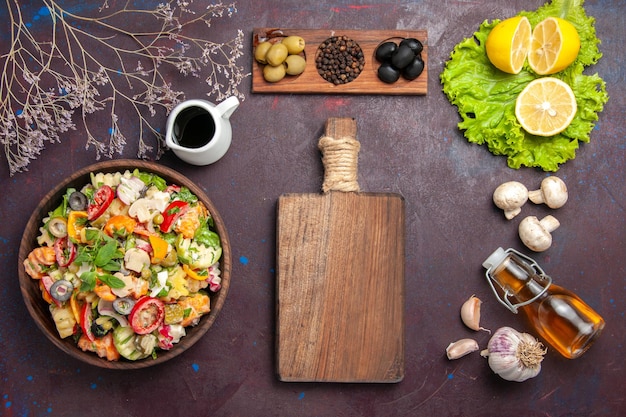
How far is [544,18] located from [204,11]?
1.48 metres

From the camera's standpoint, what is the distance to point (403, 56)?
2498 mm

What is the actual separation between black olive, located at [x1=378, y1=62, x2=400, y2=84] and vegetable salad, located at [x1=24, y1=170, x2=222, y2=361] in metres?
0.95

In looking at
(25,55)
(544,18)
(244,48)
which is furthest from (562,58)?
(25,55)

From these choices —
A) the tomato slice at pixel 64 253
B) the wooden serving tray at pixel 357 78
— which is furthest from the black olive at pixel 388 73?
the tomato slice at pixel 64 253

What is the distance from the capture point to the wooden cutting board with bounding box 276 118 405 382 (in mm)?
2539

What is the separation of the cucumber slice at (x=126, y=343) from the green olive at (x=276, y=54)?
3.98ft

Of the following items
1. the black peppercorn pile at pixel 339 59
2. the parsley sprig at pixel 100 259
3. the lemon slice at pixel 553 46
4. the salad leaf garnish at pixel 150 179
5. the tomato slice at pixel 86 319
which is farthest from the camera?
the black peppercorn pile at pixel 339 59

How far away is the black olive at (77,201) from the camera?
228 centimetres

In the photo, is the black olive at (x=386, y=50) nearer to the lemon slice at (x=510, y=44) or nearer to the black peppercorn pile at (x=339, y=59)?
the black peppercorn pile at (x=339, y=59)

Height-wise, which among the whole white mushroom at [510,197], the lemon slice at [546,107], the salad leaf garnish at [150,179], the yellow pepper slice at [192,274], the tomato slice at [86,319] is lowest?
the tomato slice at [86,319]

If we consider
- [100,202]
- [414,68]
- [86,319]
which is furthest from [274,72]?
[86,319]

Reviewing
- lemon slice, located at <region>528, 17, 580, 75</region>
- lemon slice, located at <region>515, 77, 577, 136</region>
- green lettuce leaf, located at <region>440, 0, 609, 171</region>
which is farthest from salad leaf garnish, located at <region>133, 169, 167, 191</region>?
lemon slice, located at <region>528, 17, 580, 75</region>

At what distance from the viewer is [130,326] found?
2.25 meters

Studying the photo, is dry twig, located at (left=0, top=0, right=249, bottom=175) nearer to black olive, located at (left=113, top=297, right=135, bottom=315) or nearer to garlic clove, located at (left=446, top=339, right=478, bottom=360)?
black olive, located at (left=113, top=297, right=135, bottom=315)
